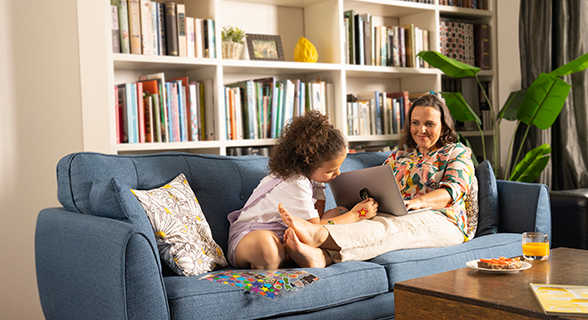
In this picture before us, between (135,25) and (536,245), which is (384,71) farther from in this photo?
(536,245)

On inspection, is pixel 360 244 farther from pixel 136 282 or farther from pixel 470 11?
pixel 470 11

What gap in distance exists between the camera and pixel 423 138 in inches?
117

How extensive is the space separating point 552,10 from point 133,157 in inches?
117

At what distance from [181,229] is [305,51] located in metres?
1.74

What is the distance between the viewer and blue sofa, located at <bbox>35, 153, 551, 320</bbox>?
1785 mm

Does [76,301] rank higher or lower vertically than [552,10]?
lower

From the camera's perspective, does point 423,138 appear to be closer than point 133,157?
No

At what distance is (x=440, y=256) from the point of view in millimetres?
2436

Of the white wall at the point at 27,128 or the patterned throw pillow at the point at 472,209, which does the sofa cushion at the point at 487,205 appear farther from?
the white wall at the point at 27,128

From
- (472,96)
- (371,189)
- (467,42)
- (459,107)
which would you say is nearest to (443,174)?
(371,189)

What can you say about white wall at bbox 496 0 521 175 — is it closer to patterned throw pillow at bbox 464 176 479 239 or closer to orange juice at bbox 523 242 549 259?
patterned throw pillow at bbox 464 176 479 239

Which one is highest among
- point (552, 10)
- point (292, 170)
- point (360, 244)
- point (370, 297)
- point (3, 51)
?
point (552, 10)

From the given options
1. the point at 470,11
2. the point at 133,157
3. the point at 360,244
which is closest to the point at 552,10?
the point at 470,11

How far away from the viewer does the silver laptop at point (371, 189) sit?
8.04 feet
